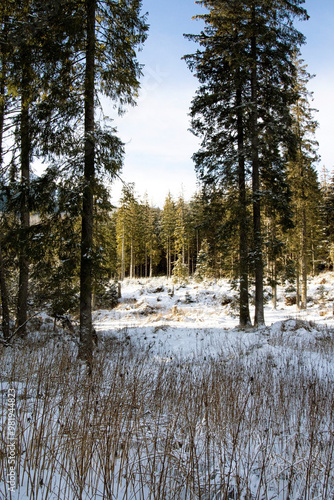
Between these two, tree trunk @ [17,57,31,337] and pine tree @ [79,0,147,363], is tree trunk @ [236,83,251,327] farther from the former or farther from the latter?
tree trunk @ [17,57,31,337]

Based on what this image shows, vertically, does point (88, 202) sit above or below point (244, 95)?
below

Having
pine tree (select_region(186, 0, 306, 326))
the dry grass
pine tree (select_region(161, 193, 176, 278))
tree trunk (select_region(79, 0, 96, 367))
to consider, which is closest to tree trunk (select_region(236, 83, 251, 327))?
pine tree (select_region(186, 0, 306, 326))

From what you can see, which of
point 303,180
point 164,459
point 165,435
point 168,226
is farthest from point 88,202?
point 168,226

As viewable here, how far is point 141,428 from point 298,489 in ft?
5.12

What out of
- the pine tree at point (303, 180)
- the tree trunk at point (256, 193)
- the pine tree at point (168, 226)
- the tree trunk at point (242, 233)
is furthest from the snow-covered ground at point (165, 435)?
the pine tree at point (168, 226)

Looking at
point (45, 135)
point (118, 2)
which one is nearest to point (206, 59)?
point (118, 2)

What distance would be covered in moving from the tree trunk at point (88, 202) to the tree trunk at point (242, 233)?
249 inches

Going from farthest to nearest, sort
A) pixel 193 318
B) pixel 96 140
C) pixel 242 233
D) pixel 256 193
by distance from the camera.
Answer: pixel 193 318, pixel 242 233, pixel 256 193, pixel 96 140

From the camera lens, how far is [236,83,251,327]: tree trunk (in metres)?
11.7

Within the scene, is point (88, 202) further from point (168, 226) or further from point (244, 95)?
point (168, 226)

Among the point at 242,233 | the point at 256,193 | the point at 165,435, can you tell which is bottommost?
the point at 165,435

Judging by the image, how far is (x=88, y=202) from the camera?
755cm

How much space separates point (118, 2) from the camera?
786 cm

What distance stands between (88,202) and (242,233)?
7.23 meters
